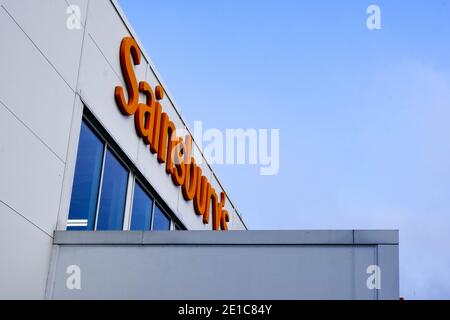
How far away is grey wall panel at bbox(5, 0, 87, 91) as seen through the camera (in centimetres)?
874

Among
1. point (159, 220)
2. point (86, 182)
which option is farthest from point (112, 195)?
point (159, 220)

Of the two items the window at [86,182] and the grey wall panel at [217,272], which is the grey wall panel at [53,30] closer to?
the window at [86,182]

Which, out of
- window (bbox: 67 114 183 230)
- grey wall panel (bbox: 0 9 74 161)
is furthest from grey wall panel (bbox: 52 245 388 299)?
grey wall panel (bbox: 0 9 74 161)

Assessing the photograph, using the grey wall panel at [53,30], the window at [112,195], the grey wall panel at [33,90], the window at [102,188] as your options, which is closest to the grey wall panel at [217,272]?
the window at [102,188]

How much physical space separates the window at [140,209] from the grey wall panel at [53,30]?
151 inches

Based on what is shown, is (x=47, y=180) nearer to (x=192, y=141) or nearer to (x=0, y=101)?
(x=0, y=101)

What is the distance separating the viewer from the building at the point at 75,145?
843cm

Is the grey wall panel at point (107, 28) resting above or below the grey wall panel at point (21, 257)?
above

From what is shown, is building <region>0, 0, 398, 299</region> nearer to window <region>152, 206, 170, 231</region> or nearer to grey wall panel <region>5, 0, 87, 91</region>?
grey wall panel <region>5, 0, 87, 91</region>

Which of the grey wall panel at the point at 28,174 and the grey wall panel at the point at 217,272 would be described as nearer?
the grey wall panel at the point at 28,174

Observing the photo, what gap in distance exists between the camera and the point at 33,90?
8930mm

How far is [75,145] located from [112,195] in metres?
2.15

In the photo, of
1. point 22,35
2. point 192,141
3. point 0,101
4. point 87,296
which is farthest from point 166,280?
point 192,141
